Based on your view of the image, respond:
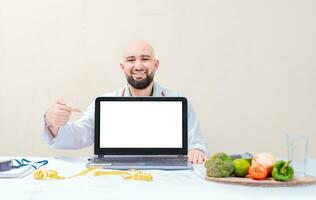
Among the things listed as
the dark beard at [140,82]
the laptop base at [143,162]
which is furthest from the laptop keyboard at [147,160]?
the dark beard at [140,82]

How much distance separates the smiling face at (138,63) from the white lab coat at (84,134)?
0.43 feet

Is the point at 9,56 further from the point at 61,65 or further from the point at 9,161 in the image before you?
the point at 9,161

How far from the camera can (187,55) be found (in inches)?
116

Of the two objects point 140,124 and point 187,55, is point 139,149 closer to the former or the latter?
point 140,124

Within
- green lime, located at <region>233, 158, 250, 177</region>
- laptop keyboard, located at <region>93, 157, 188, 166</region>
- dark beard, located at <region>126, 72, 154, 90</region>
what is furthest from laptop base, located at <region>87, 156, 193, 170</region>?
dark beard, located at <region>126, 72, 154, 90</region>

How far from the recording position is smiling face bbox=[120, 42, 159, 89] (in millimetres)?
2299

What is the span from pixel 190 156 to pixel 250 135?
3.91ft

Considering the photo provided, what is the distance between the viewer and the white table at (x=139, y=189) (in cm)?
118

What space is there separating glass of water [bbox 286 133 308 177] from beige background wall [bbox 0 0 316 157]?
5.02 ft

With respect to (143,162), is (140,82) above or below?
above

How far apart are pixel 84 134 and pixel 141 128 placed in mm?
464

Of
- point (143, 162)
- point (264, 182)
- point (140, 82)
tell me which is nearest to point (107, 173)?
point (143, 162)

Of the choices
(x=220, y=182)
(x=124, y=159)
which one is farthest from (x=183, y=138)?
(x=220, y=182)

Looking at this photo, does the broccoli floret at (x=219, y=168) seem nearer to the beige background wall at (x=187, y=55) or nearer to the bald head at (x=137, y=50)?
the bald head at (x=137, y=50)
